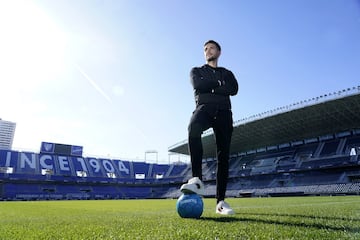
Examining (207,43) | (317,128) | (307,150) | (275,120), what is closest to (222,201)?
(207,43)

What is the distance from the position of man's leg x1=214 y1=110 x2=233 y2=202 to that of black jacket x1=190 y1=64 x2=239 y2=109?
0.16 m

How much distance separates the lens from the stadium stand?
34875 millimetres

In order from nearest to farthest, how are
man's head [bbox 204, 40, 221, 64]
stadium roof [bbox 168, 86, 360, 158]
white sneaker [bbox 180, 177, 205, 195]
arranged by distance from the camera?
white sneaker [bbox 180, 177, 205, 195] < man's head [bbox 204, 40, 221, 64] < stadium roof [bbox 168, 86, 360, 158]

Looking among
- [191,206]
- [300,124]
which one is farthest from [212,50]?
[300,124]

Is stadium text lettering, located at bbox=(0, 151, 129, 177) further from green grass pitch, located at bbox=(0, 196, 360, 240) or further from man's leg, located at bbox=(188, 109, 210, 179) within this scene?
man's leg, located at bbox=(188, 109, 210, 179)

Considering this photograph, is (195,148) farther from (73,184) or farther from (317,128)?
(73,184)

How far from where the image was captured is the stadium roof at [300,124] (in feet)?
105

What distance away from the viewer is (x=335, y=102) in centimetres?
3102

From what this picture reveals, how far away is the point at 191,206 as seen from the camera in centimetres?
345

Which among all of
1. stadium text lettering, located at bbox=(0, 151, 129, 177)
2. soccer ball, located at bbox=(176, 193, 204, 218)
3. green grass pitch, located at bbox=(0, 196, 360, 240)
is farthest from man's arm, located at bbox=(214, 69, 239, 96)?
stadium text lettering, located at bbox=(0, 151, 129, 177)

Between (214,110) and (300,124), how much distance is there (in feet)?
124

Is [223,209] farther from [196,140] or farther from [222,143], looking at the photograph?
[196,140]

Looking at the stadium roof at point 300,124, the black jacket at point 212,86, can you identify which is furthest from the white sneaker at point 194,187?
the stadium roof at point 300,124

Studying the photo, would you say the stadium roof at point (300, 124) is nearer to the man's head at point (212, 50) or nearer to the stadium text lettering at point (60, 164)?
the stadium text lettering at point (60, 164)
